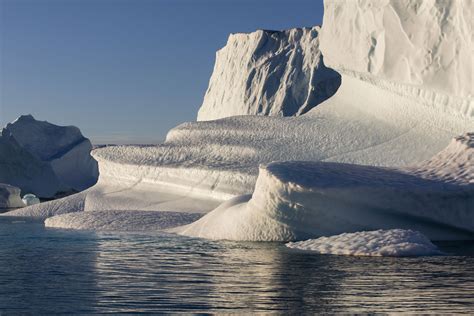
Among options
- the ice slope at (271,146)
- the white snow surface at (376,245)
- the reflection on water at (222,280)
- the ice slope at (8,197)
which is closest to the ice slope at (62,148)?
the ice slope at (8,197)

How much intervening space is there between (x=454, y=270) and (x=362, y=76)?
43.0 feet

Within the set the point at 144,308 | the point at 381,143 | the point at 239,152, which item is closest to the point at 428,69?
the point at 381,143

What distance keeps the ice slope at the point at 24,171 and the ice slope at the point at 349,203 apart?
3097 cm

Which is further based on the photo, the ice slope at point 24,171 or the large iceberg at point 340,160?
the ice slope at point 24,171

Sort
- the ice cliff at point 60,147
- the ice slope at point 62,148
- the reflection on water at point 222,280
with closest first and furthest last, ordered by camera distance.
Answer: the reflection on water at point 222,280, the ice cliff at point 60,147, the ice slope at point 62,148

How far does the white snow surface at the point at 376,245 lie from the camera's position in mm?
10133

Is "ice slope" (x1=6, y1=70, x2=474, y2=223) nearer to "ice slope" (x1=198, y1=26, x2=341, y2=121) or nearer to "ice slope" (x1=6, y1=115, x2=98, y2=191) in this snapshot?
"ice slope" (x1=198, y1=26, x2=341, y2=121)

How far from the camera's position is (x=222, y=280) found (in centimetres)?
775

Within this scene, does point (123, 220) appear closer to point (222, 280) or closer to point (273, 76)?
point (222, 280)

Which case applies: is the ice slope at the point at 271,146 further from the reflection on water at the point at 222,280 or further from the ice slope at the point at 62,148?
the ice slope at the point at 62,148

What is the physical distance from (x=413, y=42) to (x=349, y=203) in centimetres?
822

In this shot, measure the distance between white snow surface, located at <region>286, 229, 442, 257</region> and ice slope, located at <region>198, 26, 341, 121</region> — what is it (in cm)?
2565

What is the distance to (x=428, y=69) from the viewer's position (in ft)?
61.1

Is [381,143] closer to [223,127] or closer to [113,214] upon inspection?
[223,127]
